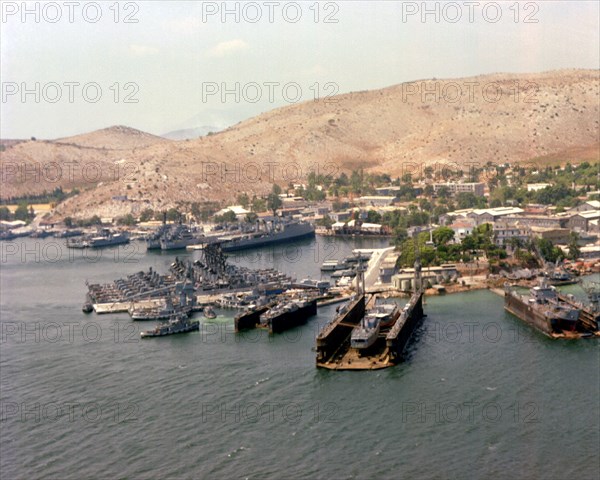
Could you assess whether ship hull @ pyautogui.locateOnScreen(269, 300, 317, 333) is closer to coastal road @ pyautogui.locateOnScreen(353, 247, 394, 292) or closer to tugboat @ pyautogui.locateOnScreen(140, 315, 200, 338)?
tugboat @ pyautogui.locateOnScreen(140, 315, 200, 338)

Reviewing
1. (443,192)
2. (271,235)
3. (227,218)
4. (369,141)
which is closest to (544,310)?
(271,235)

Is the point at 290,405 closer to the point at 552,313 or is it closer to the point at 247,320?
the point at 247,320

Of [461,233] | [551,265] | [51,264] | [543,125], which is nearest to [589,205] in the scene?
[461,233]

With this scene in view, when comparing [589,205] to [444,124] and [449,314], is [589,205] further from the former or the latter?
[444,124]

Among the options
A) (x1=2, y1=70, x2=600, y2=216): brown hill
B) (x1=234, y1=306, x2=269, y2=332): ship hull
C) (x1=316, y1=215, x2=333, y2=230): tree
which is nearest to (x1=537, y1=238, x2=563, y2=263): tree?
(x1=234, y1=306, x2=269, y2=332): ship hull

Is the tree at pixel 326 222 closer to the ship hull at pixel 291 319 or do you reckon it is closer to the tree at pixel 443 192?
the tree at pixel 443 192
